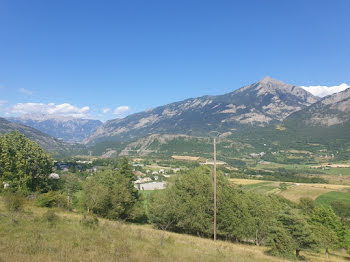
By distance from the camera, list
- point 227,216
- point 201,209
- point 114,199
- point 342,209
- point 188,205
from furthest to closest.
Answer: point 342,209, point 114,199, point 188,205, point 201,209, point 227,216

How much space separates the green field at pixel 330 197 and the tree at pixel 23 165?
105 m

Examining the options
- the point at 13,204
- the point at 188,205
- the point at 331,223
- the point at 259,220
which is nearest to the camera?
the point at 13,204

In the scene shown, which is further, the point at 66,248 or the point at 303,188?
the point at 303,188

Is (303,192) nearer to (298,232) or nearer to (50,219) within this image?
(298,232)

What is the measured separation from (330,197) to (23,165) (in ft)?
401

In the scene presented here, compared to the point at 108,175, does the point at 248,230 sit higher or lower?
lower

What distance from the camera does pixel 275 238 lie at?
2561 centimetres

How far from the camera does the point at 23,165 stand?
4394cm

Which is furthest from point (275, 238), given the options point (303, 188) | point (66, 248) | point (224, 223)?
point (303, 188)

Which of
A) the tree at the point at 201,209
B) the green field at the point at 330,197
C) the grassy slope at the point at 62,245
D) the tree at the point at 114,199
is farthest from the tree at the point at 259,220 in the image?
the green field at the point at 330,197

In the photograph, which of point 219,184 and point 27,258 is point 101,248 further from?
point 219,184

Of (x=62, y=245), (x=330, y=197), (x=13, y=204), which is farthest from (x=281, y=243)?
(x=330, y=197)

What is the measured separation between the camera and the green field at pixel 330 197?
3832 inches

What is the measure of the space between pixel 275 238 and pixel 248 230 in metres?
11.7
